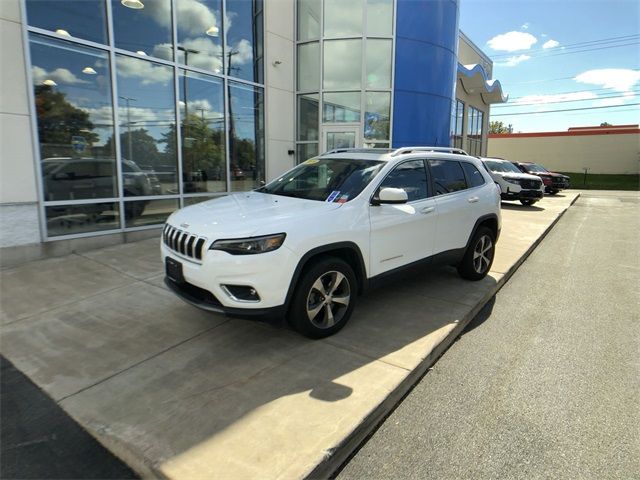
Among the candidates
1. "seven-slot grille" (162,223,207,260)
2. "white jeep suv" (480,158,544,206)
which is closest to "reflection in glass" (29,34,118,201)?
"seven-slot grille" (162,223,207,260)

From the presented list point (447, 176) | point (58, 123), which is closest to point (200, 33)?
point (58, 123)

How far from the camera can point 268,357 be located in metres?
3.66

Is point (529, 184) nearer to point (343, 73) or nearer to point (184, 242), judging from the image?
point (343, 73)

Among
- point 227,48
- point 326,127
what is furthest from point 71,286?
point 326,127

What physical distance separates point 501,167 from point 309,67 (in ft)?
30.9

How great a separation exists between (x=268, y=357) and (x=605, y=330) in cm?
358

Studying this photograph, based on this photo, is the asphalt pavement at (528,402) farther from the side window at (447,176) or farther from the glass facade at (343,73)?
the glass facade at (343,73)

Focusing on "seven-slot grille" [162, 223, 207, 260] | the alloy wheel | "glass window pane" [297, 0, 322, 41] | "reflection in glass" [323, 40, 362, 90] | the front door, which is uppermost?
"glass window pane" [297, 0, 322, 41]

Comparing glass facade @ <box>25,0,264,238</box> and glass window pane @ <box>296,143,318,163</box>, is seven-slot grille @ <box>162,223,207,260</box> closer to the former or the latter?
glass facade @ <box>25,0,264,238</box>

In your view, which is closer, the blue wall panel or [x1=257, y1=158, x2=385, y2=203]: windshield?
[x1=257, y1=158, x2=385, y2=203]: windshield

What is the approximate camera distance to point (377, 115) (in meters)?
13.2

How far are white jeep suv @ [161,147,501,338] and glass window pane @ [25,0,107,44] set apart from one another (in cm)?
488

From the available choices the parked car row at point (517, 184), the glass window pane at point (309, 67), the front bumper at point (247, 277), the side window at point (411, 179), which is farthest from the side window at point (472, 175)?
the parked car row at point (517, 184)

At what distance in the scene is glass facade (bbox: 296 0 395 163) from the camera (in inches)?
500
